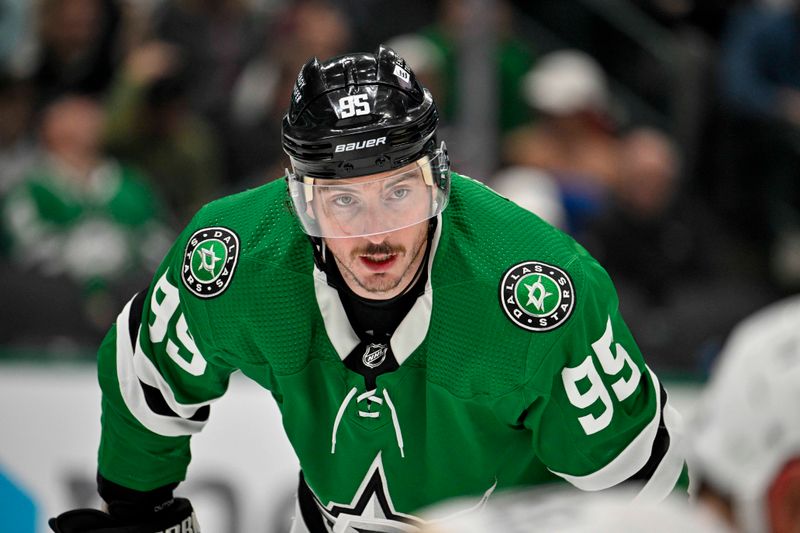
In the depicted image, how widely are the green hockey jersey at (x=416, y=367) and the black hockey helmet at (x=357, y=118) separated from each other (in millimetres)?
189

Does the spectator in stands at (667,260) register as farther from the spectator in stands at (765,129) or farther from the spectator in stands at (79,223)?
the spectator in stands at (79,223)

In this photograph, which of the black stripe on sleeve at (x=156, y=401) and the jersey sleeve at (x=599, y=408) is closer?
the jersey sleeve at (x=599, y=408)

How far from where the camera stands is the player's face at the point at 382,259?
238cm

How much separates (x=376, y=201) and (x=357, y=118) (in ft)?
0.50

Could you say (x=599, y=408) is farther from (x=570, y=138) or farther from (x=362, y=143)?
(x=570, y=138)

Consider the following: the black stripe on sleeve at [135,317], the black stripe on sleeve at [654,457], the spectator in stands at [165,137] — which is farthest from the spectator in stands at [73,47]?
the black stripe on sleeve at [654,457]

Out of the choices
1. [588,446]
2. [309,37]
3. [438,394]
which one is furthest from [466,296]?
[309,37]

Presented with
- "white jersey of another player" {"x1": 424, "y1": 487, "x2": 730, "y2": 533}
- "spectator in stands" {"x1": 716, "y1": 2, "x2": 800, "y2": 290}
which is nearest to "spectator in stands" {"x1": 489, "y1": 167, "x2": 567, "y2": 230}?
"spectator in stands" {"x1": 716, "y1": 2, "x2": 800, "y2": 290}

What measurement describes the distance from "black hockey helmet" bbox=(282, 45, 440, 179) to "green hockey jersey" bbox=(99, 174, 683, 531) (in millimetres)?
189

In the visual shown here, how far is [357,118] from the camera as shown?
7.69 feet

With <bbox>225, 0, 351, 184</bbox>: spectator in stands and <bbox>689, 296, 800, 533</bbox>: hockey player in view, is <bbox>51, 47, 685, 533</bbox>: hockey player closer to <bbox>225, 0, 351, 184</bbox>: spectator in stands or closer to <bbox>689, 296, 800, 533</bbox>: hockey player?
<bbox>689, 296, 800, 533</bbox>: hockey player

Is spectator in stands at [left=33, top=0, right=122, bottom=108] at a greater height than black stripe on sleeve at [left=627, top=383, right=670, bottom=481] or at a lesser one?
lesser

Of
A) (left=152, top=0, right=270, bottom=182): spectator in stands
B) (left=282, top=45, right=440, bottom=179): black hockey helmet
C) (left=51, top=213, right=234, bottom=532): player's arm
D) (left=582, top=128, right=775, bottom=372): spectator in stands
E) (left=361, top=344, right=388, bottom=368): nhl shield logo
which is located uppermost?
(left=282, top=45, right=440, bottom=179): black hockey helmet

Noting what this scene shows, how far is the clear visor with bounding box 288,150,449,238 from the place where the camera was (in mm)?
2371
